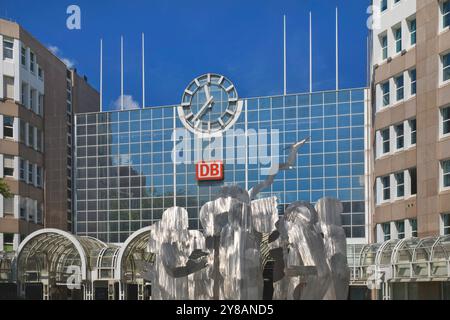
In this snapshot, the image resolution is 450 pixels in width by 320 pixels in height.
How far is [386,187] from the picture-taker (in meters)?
53.1

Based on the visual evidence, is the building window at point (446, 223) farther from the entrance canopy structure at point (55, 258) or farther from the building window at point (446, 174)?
the entrance canopy structure at point (55, 258)

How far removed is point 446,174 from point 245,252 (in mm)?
19596

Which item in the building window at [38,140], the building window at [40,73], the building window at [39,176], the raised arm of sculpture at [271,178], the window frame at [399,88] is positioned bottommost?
the raised arm of sculpture at [271,178]

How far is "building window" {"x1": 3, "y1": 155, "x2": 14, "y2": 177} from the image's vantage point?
6262 centimetres

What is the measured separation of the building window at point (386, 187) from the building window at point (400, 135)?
258cm

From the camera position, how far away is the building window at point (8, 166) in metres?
62.6

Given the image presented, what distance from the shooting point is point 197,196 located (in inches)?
2665

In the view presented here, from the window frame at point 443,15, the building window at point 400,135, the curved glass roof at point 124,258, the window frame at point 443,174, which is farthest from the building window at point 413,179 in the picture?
the window frame at point 443,15

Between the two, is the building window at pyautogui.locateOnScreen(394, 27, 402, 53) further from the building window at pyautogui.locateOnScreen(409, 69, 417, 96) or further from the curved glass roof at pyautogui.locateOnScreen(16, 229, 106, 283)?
the curved glass roof at pyautogui.locateOnScreen(16, 229, 106, 283)

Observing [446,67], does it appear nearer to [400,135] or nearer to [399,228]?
[400,135]

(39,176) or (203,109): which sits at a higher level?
(203,109)

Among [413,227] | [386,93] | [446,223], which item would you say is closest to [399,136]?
[386,93]

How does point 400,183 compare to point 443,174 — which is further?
point 400,183

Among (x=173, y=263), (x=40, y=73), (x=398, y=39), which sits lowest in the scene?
(x=173, y=263)
